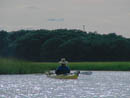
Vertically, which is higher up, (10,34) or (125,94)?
(10,34)

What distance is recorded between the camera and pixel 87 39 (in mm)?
91312

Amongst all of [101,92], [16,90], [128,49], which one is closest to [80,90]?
[101,92]

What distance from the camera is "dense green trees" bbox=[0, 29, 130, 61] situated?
279ft

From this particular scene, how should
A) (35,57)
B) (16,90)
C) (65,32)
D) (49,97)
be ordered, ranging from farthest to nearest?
(65,32), (35,57), (16,90), (49,97)

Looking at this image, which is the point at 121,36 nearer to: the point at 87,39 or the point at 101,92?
the point at 87,39

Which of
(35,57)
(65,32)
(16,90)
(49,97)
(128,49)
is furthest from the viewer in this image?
(65,32)

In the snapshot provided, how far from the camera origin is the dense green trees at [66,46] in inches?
3351

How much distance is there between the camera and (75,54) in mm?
86562

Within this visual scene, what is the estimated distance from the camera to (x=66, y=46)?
3445 inches

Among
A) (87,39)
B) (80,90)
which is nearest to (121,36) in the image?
(87,39)

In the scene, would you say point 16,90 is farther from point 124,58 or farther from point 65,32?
point 65,32

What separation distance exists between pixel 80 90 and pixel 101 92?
6.07 feet

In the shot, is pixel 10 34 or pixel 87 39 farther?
pixel 10 34

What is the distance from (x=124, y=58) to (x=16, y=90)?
5445cm
